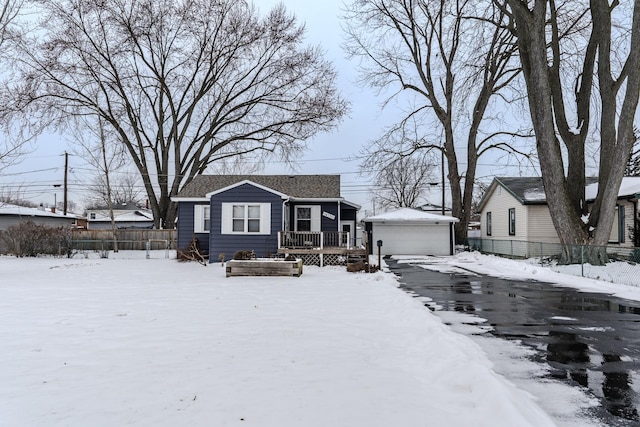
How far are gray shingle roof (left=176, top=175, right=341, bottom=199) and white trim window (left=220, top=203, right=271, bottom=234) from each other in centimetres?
194

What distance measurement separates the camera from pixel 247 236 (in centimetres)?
1822

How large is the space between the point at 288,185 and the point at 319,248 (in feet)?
17.8

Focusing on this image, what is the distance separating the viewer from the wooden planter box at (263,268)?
13227 millimetres

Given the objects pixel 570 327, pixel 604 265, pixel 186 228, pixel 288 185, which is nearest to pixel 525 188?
pixel 604 265

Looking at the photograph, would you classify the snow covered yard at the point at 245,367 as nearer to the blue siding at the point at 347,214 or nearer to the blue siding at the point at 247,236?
the blue siding at the point at 247,236

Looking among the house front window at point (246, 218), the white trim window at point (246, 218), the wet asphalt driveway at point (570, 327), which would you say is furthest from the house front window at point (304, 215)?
the wet asphalt driveway at point (570, 327)

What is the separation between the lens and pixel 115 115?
90.4 ft

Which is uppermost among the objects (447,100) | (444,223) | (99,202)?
(447,100)

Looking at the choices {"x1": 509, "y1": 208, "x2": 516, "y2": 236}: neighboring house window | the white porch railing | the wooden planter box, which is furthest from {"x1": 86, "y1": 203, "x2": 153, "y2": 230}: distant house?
{"x1": 509, "y1": 208, "x2": 516, "y2": 236}: neighboring house window

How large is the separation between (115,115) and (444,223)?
23.4m

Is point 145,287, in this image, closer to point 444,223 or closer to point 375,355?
point 375,355

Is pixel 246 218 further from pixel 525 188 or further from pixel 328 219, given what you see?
pixel 525 188

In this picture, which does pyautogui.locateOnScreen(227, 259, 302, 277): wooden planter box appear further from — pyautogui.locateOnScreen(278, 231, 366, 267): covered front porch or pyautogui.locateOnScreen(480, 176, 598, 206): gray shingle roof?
pyautogui.locateOnScreen(480, 176, 598, 206): gray shingle roof

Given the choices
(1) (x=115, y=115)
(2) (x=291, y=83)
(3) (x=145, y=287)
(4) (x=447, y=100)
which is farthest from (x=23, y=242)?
(4) (x=447, y=100)
